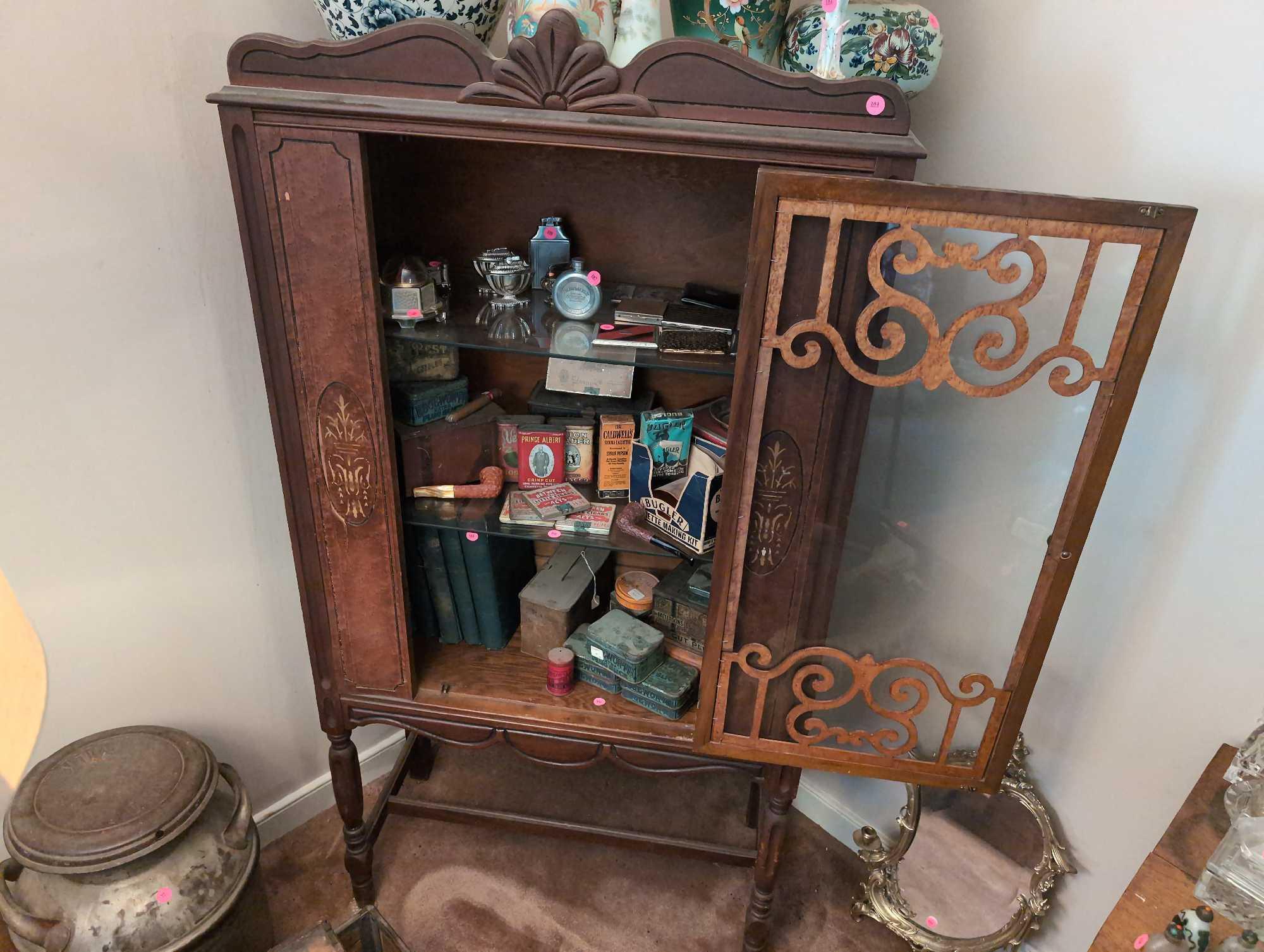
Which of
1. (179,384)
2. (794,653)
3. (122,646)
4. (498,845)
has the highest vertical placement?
(179,384)

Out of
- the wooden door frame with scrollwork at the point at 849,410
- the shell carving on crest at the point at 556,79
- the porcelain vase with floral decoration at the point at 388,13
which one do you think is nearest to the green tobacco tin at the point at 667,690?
the wooden door frame with scrollwork at the point at 849,410

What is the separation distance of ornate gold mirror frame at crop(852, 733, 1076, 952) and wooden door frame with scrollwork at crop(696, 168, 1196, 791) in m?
Result: 0.23

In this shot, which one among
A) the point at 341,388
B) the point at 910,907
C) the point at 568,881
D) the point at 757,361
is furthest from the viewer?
the point at 568,881

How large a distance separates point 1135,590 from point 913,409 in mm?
655

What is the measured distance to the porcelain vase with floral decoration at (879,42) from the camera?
1.19 metres

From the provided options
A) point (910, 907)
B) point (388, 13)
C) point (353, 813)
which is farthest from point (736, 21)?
point (910, 907)

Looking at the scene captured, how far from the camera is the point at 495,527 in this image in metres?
1.58

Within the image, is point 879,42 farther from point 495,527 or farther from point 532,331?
point 495,527

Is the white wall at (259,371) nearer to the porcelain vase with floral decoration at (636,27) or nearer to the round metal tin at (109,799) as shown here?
the round metal tin at (109,799)

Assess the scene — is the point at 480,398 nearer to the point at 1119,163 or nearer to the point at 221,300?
the point at 221,300

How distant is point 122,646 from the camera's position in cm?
165

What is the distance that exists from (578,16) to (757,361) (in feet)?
1.84

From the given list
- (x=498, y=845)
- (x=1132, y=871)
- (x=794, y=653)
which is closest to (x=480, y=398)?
(x=794, y=653)

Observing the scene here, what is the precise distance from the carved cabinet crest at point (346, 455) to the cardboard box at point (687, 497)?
51 centimetres
